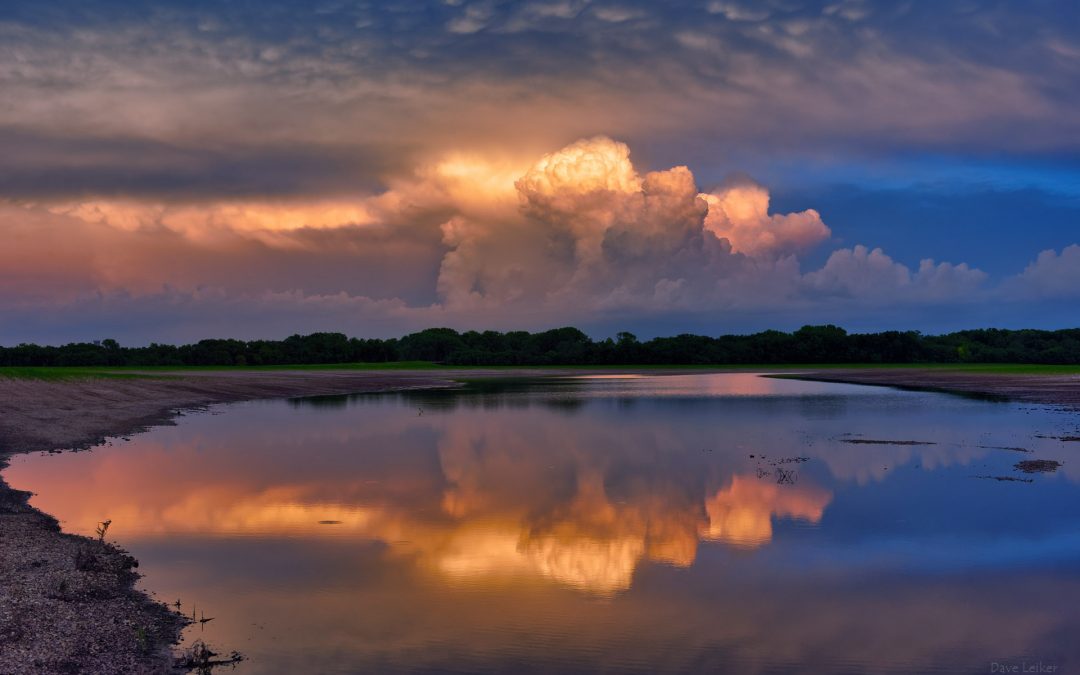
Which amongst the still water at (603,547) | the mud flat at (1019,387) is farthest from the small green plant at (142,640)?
the mud flat at (1019,387)

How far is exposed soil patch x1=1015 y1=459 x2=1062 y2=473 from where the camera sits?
31.1m

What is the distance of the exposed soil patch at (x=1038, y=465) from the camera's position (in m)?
31.1

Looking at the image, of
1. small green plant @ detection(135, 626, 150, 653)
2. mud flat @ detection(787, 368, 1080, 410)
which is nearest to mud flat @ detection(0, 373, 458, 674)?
small green plant @ detection(135, 626, 150, 653)

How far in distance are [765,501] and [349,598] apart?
48.0ft

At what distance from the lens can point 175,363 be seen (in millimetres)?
199625

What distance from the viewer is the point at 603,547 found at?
20.3 m

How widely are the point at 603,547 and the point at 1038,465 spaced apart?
70.9 ft

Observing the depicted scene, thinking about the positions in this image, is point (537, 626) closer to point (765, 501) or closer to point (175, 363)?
point (765, 501)

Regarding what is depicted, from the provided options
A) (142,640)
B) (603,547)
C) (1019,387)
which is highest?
(1019,387)

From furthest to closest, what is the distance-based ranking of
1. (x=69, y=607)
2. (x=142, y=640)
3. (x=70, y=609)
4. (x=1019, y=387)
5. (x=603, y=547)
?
(x=1019, y=387), (x=603, y=547), (x=69, y=607), (x=70, y=609), (x=142, y=640)

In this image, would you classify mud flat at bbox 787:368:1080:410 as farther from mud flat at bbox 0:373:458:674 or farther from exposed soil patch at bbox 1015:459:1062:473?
mud flat at bbox 0:373:458:674

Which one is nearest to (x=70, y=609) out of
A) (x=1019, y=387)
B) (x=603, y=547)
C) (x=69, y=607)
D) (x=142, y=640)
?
(x=69, y=607)

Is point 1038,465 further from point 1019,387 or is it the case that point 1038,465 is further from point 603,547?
point 1019,387

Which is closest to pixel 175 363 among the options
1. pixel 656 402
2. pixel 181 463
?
pixel 656 402
